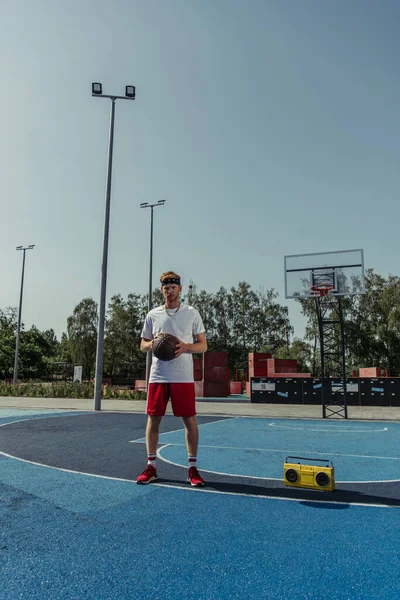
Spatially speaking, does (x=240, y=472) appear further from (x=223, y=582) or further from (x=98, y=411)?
(x=98, y=411)

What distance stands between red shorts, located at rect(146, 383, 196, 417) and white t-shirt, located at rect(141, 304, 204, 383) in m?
0.06

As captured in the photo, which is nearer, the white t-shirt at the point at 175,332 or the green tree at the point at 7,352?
the white t-shirt at the point at 175,332

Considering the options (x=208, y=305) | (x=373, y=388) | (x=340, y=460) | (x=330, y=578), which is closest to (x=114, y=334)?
(x=208, y=305)

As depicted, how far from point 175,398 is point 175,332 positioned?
72 cm

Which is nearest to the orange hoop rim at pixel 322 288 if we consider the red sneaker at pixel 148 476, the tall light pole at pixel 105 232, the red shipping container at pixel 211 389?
the tall light pole at pixel 105 232

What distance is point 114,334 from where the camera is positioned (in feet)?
193

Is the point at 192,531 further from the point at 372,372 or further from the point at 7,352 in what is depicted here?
the point at 7,352

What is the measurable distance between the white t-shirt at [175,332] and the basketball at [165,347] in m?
0.16

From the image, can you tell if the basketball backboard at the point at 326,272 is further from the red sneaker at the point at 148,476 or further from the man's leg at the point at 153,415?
the red sneaker at the point at 148,476

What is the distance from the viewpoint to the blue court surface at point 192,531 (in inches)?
94.0

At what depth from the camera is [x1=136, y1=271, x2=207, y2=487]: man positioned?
466cm

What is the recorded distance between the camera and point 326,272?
56.3 feet

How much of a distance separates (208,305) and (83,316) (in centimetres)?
1703

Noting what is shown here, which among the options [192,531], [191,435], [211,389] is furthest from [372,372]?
[192,531]
